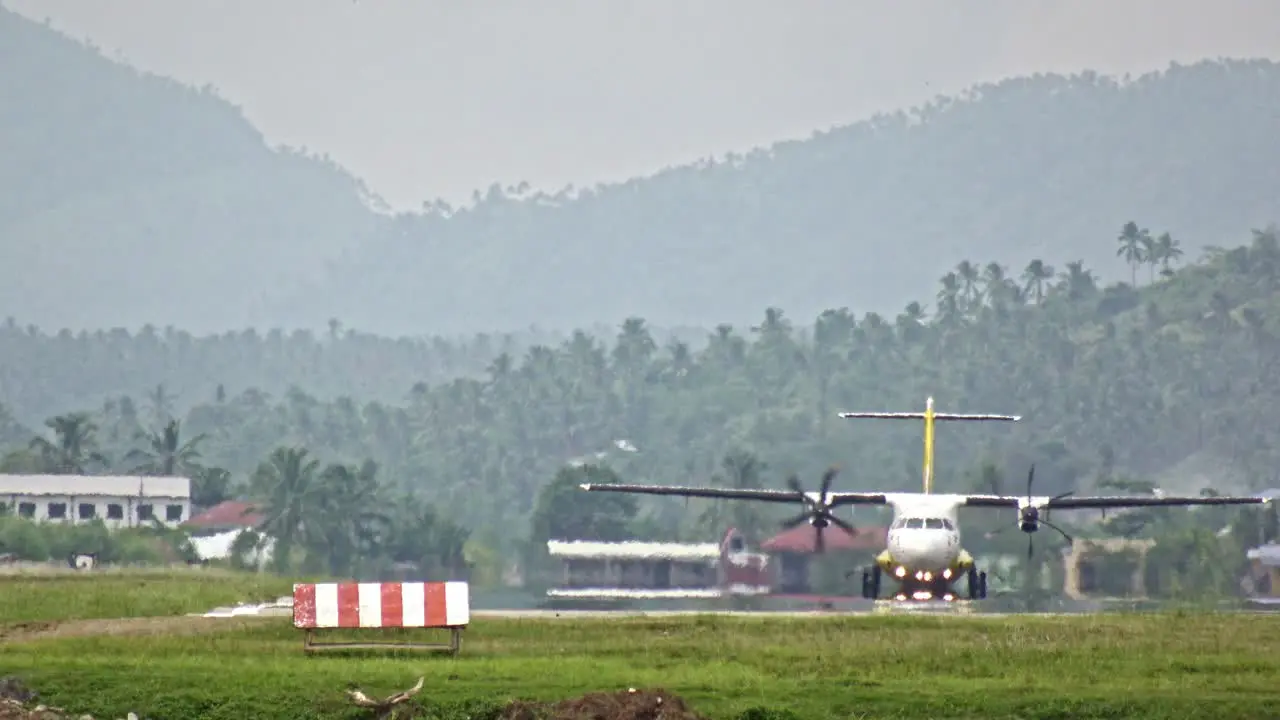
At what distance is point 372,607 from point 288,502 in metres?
75.1

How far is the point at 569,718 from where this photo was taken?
94.7 ft

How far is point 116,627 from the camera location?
44.6 meters

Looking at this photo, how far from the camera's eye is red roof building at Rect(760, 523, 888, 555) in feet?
290

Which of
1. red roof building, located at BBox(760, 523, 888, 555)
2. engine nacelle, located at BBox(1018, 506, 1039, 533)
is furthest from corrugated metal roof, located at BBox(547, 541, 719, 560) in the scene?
engine nacelle, located at BBox(1018, 506, 1039, 533)

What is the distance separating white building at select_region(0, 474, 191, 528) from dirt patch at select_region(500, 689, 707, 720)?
9865 centimetres

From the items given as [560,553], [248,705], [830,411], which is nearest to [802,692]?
[248,705]

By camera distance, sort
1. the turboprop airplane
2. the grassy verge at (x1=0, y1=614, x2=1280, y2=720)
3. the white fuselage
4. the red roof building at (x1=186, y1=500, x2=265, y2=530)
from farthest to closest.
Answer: the red roof building at (x1=186, y1=500, x2=265, y2=530), the turboprop airplane, the white fuselage, the grassy verge at (x1=0, y1=614, x2=1280, y2=720)

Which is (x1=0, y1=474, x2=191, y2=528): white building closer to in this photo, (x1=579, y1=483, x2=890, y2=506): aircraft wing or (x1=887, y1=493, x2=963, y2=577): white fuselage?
(x1=579, y1=483, x2=890, y2=506): aircraft wing

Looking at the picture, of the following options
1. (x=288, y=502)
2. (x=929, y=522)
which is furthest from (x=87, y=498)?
(x=929, y=522)

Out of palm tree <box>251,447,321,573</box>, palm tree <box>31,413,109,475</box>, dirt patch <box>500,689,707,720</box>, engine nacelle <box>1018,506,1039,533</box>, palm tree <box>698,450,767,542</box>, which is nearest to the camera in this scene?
dirt patch <box>500,689,707,720</box>

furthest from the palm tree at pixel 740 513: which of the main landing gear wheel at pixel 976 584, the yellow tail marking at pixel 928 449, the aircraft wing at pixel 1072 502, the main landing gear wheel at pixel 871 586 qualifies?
the aircraft wing at pixel 1072 502

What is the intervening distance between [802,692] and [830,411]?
16402 cm

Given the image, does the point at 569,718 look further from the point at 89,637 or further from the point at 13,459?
the point at 13,459

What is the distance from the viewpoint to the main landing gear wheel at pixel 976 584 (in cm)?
6769
